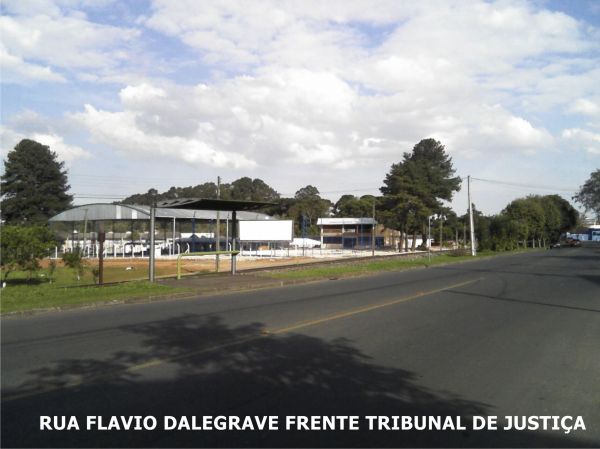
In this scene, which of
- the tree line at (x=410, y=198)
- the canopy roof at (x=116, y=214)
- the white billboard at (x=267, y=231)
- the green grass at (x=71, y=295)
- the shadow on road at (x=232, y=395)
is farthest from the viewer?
the tree line at (x=410, y=198)

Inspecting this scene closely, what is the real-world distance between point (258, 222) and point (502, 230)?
29.4 metres

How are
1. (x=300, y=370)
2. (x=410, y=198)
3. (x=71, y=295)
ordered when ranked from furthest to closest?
(x=410, y=198) < (x=71, y=295) < (x=300, y=370)

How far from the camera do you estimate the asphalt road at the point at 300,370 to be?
4949mm

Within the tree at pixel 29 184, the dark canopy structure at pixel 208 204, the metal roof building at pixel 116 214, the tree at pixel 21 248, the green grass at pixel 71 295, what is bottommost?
the green grass at pixel 71 295

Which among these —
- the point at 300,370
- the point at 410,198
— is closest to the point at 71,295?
the point at 300,370

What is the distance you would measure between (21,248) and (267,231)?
3398cm

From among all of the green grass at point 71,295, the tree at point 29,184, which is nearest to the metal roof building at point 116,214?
the tree at point 29,184

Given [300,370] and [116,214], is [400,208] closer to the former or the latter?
[116,214]

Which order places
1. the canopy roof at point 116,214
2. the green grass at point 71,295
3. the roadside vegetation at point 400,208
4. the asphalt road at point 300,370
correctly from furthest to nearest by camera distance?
the canopy roof at point 116,214
the roadside vegetation at point 400,208
the green grass at point 71,295
the asphalt road at point 300,370

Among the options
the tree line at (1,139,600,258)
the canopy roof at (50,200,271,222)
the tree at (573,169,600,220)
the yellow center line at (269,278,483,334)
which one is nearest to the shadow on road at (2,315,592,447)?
the yellow center line at (269,278,483,334)

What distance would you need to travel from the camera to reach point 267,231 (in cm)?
5256

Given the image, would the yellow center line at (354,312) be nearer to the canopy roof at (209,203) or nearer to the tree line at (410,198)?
the canopy roof at (209,203)

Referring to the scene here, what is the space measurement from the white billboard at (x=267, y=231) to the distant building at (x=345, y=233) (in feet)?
110

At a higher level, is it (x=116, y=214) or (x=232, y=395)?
(x=116, y=214)
